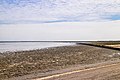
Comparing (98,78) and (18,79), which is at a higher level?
(98,78)

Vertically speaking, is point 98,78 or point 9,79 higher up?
point 98,78

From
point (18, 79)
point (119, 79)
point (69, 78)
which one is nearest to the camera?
point (119, 79)

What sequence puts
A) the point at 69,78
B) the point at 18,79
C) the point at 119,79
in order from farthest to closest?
the point at 18,79 < the point at 69,78 < the point at 119,79

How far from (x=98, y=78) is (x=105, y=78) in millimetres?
402

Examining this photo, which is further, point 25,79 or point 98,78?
point 25,79

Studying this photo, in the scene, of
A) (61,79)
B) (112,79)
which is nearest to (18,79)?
(61,79)

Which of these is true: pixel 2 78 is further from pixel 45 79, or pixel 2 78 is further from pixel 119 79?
pixel 119 79

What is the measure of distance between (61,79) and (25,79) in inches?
98.2

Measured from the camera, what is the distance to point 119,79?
608 inches

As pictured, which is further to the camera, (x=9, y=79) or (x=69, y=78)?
(x=9, y=79)

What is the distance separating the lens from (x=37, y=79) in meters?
16.7

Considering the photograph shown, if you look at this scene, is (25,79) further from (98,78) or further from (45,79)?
(98,78)

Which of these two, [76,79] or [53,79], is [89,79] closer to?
[76,79]

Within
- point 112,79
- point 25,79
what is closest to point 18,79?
point 25,79
